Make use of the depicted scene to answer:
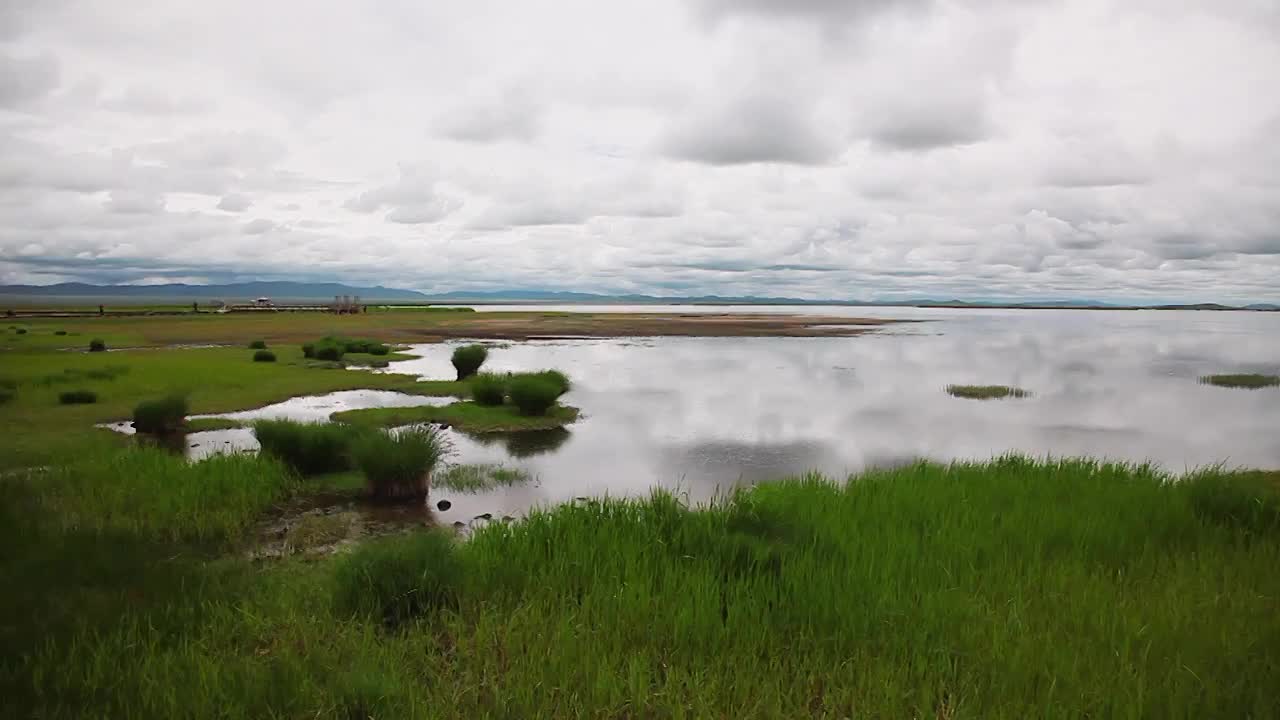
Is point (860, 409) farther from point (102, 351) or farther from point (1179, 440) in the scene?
point (102, 351)

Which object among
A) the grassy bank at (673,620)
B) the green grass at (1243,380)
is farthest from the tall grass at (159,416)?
the green grass at (1243,380)

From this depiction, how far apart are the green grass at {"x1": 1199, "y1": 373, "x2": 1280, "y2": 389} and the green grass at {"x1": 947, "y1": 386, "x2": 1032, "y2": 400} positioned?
1312cm

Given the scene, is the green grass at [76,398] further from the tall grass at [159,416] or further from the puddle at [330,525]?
the puddle at [330,525]

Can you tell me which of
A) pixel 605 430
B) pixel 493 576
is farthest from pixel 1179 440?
pixel 493 576

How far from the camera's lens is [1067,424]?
26391 mm

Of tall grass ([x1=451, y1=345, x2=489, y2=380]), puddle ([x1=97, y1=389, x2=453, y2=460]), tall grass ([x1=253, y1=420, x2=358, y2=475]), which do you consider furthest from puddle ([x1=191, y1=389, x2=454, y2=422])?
tall grass ([x1=253, y1=420, x2=358, y2=475])

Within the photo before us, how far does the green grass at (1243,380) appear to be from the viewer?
38312 millimetres

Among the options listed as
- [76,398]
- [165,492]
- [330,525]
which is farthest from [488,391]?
[76,398]

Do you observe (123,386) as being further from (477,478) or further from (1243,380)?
(1243,380)

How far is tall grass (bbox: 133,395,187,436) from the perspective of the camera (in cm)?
2088

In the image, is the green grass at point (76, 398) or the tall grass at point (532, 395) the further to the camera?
the green grass at point (76, 398)

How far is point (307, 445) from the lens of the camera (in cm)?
1579

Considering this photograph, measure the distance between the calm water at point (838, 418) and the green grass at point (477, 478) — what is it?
56 cm

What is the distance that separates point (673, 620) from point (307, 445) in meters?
11.7
